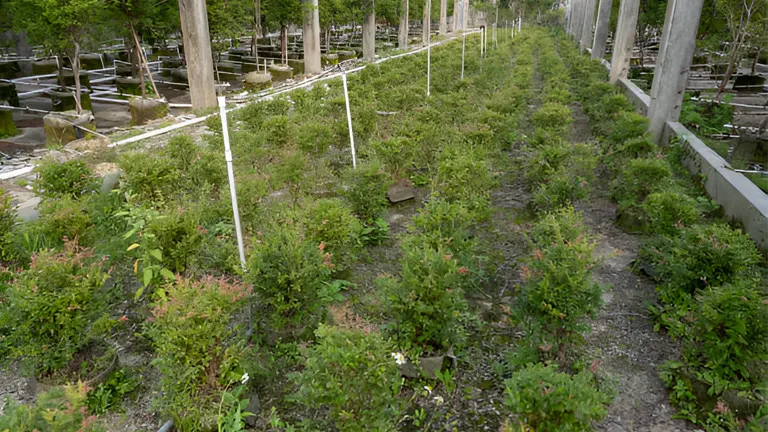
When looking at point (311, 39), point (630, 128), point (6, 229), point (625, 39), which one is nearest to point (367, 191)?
point (6, 229)

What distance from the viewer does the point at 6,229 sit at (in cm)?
480

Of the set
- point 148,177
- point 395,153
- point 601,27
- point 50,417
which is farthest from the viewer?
point 601,27

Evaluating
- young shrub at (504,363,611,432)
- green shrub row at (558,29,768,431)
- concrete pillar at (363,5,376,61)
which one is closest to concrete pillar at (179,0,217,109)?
green shrub row at (558,29,768,431)

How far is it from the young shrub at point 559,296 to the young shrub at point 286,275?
167 cm

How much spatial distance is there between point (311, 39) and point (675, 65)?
15.1m

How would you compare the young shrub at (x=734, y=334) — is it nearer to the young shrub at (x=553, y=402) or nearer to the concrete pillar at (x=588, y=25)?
the young shrub at (x=553, y=402)

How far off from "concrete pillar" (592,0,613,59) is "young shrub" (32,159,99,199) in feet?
76.4

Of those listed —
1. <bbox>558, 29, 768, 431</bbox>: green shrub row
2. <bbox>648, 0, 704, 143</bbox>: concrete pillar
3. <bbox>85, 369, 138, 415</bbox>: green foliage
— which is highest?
<bbox>648, 0, 704, 143</bbox>: concrete pillar

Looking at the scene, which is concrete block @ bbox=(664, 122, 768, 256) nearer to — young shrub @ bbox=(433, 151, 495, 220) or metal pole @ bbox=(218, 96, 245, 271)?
young shrub @ bbox=(433, 151, 495, 220)

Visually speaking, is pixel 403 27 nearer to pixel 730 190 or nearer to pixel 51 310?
pixel 730 190

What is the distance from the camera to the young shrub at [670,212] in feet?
17.4

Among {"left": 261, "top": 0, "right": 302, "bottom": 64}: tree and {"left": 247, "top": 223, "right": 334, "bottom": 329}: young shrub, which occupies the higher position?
{"left": 261, "top": 0, "right": 302, "bottom": 64}: tree

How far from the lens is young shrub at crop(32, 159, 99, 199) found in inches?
220

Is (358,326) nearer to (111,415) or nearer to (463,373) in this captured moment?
(463,373)
